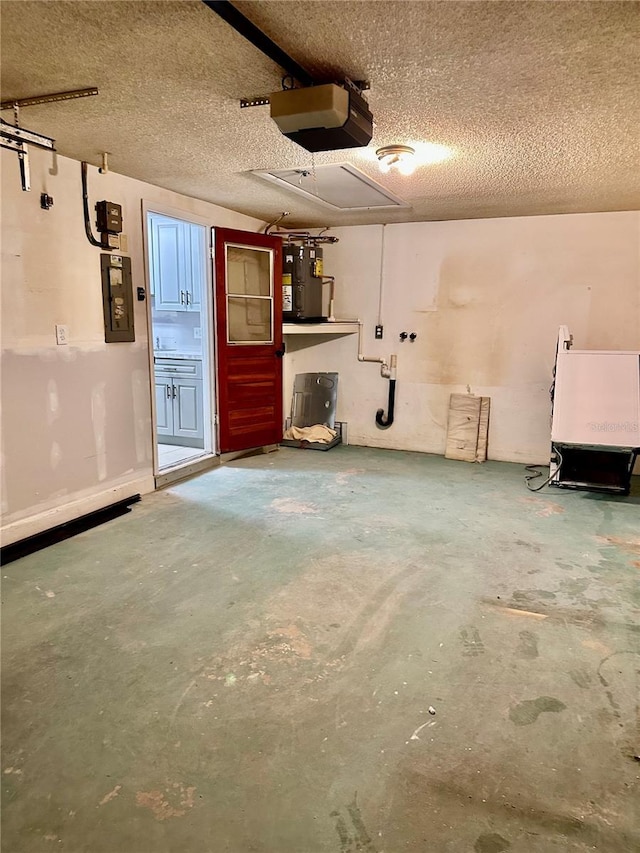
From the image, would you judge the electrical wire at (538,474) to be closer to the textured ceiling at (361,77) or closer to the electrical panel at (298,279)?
the textured ceiling at (361,77)

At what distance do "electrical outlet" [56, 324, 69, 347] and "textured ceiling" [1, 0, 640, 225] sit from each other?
3.58 feet

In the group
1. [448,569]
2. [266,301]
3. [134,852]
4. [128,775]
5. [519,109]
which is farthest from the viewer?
[266,301]

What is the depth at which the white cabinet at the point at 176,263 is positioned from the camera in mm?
4969

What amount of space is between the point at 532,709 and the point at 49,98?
3313mm

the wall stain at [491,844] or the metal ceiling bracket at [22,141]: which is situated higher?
the metal ceiling bracket at [22,141]

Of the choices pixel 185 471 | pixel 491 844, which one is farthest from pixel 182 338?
pixel 491 844

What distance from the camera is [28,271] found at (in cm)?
317

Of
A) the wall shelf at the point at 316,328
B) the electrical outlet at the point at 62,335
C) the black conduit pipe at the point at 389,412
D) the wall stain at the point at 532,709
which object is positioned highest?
the wall shelf at the point at 316,328

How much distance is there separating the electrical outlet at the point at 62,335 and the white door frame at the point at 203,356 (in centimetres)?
81

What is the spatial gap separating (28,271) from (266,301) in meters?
2.54

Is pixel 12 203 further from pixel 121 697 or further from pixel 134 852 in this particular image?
pixel 134 852

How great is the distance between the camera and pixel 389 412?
586cm

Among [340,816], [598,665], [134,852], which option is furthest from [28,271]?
[598,665]

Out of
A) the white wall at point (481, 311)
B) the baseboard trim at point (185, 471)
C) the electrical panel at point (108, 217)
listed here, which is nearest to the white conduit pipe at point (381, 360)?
the white wall at point (481, 311)
